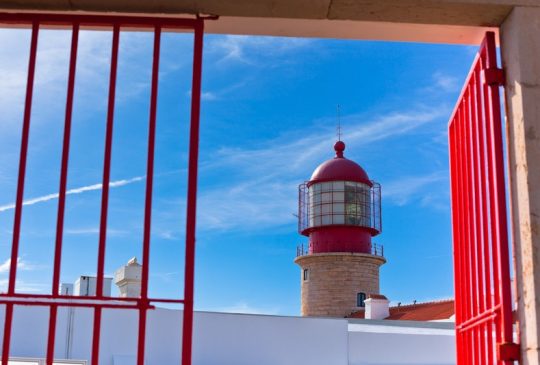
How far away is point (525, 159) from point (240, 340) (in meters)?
9.76

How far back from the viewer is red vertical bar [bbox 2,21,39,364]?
3191 mm

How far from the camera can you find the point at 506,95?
10.9ft

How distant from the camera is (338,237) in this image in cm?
2384

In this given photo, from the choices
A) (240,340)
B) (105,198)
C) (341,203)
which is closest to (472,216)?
(105,198)

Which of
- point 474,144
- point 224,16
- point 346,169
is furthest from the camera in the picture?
point 346,169

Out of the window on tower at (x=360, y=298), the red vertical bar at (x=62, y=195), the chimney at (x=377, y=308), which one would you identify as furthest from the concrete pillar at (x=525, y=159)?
the window on tower at (x=360, y=298)

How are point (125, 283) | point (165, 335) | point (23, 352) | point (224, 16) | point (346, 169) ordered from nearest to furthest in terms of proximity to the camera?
point (224, 16) < point (23, 352) < point (165, 335) < point (125, 283) < point (346, 169)

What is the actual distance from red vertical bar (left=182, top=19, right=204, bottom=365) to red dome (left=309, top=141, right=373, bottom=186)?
19790 mm

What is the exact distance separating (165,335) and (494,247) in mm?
9173

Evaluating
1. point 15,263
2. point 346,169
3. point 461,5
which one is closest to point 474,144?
point 461,5

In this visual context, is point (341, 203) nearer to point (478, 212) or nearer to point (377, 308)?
point (377, 308)

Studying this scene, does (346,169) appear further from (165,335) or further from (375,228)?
(165,335)

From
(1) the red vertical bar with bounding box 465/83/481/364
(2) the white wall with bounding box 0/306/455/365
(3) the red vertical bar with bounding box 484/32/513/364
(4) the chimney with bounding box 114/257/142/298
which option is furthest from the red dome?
(3) the red vertical bar with bounding box 484/32/513/364

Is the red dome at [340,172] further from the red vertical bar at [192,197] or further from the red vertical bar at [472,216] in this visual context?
the red vertical bar at [192,197]
